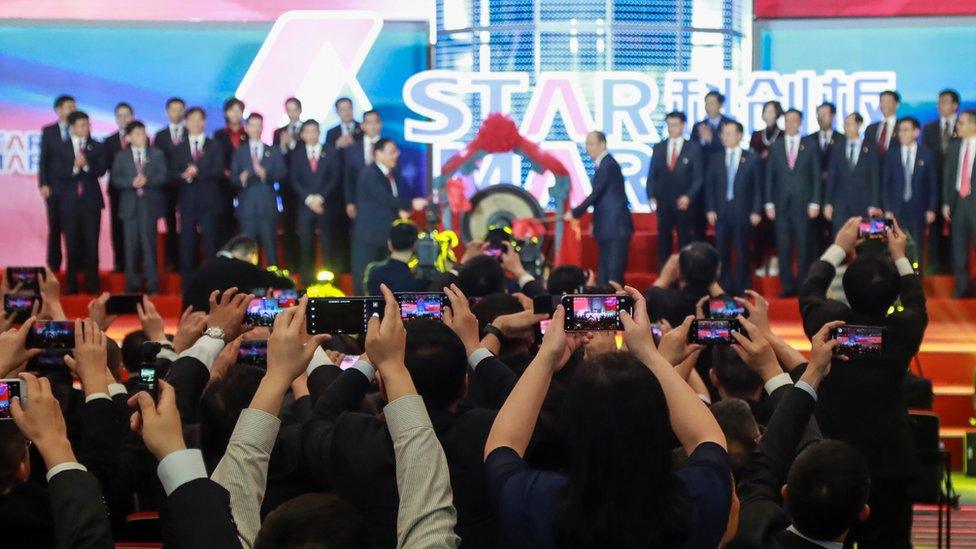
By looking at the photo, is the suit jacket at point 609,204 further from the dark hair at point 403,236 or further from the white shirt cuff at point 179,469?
the white shirt cuff at point 179,469

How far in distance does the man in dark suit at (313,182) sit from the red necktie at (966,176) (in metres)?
4.81

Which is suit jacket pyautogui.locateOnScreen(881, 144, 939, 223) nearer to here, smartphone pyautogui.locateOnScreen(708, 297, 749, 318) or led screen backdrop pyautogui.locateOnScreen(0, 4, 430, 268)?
led screen backdrop pyautogui.locateOnScreen(0, 4, 430, 268)

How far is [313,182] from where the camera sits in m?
10.7

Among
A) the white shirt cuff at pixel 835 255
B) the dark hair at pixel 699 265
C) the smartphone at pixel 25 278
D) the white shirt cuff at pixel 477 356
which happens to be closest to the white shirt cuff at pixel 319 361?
the white shirt cuff at pixel 477 356

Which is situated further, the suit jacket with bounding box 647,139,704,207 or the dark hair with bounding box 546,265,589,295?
the suit jacket with bounding box 647,139,704,207

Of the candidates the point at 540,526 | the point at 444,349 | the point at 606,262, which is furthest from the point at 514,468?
the point at 606,262

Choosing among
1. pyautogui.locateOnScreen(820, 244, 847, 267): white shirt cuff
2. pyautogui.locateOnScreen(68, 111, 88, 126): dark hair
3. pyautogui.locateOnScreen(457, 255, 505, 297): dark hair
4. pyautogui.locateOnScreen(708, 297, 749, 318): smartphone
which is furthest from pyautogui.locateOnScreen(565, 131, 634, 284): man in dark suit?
pyautogui.locateOnScreen(708, 297, 749, 318): smartphone

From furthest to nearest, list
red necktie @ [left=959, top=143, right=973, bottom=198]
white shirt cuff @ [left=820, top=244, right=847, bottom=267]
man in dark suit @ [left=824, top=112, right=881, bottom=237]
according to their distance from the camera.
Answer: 1. man in dark suit @ [left=824, top=112, right=881, bottom=237]
2. red necktie @ [left=959, top=143, right=973, bottom=198]
3. white shirt cuff @ [left=820, top=244, right=847, bottom=267]

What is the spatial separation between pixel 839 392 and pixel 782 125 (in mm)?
7155

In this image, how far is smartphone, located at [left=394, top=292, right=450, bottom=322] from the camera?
288cm

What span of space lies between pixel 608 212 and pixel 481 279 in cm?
596

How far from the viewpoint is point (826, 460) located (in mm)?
2670

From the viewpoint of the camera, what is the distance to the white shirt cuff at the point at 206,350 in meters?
2.86

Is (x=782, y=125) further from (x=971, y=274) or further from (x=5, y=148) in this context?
(x=5, y=148)
